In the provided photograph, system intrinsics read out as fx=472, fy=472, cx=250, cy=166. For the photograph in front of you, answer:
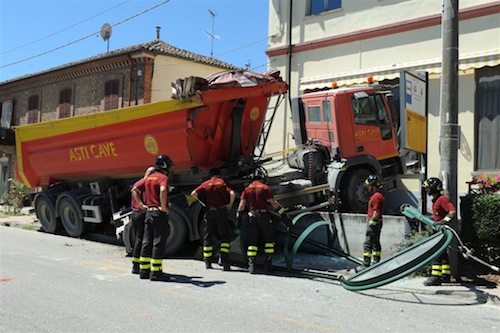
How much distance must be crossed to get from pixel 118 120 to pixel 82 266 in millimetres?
3268

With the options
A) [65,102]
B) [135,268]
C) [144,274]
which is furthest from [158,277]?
[65,102]

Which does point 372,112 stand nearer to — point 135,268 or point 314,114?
point 314,114

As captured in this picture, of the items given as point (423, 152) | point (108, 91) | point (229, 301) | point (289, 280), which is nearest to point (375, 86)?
point (423, 152)

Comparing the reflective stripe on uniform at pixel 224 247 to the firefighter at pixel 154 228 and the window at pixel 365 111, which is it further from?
the window at pixel 365 111

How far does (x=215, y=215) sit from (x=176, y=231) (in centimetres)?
129

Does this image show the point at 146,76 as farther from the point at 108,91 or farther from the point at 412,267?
the point at 412,267

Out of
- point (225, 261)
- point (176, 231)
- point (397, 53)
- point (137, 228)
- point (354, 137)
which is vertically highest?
point (397, 53)

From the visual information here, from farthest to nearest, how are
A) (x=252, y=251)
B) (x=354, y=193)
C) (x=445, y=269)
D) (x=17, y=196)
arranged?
(x=17, y=196) < (x=354, y=193) < (x=252, y=251) < (x=445, y=269)

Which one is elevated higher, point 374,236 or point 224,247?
point 374,236

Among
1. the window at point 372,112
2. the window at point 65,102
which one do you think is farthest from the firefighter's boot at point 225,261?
the window at point 65,102

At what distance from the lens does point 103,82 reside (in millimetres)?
22438

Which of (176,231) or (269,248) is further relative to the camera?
(176,231)

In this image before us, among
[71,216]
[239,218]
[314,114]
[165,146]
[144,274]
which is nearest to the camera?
[144,274]

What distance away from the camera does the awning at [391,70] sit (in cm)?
1123
